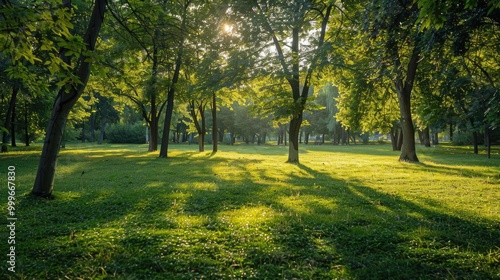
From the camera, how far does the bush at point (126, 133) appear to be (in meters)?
64.4

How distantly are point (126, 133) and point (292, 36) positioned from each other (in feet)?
172

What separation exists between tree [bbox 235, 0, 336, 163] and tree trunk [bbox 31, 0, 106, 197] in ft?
37.2

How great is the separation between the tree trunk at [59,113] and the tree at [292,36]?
11.3 metres

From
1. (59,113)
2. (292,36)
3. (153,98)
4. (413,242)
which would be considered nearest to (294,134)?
(292,36)

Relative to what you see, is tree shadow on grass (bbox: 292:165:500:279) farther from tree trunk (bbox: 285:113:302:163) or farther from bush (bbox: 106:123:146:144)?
bush (bbox: 106:123:146:144)

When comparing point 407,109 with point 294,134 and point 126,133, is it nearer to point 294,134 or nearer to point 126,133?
point 294,134

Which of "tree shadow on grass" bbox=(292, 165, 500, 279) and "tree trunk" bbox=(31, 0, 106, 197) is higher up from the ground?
"tree trunk" bbox=(31, 0, 106, 197)

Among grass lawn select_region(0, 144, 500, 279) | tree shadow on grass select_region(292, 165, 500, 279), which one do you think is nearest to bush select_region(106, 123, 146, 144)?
grass lawn select_region(0, 144, 500, 279)

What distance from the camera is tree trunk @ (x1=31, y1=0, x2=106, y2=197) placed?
7.55 meters

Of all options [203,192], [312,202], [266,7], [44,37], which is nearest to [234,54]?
[266,7]

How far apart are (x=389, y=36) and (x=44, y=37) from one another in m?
10.1

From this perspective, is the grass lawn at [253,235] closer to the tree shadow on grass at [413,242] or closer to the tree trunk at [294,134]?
the tree shadow on grass at [413,242]

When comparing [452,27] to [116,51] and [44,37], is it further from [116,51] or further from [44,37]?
[116,51]

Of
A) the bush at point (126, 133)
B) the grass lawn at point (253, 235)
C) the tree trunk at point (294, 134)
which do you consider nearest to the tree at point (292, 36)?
the tree trunk at point (294, 134)
